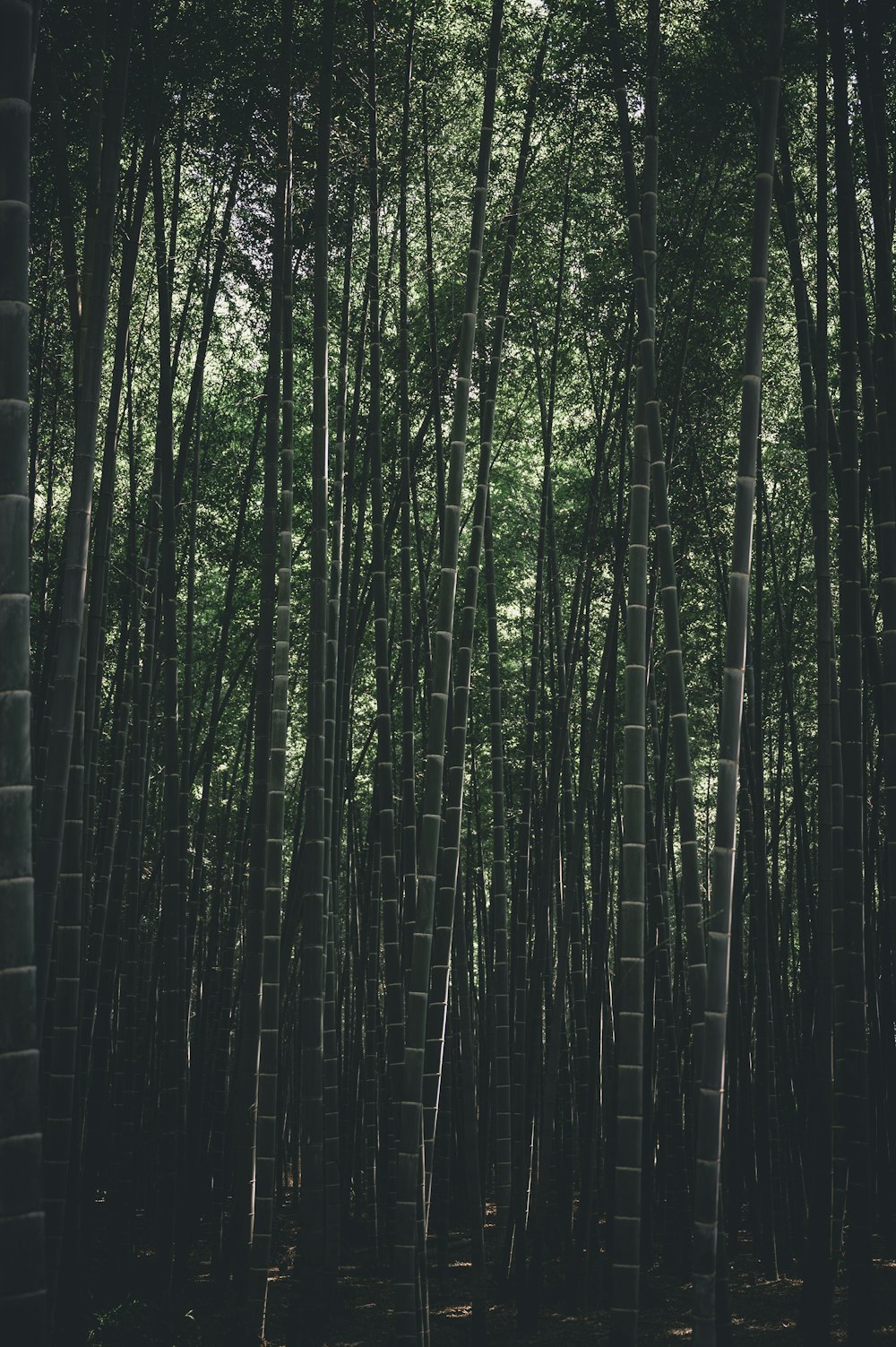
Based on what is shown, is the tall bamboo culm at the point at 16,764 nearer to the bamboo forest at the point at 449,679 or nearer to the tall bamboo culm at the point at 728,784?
the bamboo forest at the point at 449,679

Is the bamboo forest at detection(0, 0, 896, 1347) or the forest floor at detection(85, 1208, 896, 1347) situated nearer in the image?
the bamboo forest at detection(0, 0, 896, 1347)

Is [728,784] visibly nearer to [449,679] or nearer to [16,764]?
[449,679]

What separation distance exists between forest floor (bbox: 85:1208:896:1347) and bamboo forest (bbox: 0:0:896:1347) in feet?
0.09

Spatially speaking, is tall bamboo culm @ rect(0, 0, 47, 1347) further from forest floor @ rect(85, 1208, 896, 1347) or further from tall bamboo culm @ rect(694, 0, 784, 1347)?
forest floor @ rect(85, 1208, 896, 1347)

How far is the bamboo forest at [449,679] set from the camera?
273 cm

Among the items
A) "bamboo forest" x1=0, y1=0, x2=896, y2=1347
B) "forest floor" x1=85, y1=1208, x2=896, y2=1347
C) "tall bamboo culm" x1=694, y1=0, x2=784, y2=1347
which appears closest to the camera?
"tall bamboo culm" x1=694, y1=0, x2=784, y2=1347

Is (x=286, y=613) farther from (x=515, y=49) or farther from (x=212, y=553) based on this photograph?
(x=212, y=553)

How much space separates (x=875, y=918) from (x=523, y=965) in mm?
1902

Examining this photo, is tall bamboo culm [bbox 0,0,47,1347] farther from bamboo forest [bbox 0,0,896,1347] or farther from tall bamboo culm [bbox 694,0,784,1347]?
tall bamboo culm [bbox 694,0,784,1347]

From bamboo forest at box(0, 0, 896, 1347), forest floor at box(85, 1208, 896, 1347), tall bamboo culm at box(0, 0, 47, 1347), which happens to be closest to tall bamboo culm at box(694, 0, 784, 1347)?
bamboo forest at box(0, 0, 896, 1347)

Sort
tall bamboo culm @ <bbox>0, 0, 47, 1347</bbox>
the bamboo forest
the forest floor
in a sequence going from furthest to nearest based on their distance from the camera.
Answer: the forest floor < the bamboo forest < tall bamboo culm @ <bbox>0, 0, 47, 1347</bbox>

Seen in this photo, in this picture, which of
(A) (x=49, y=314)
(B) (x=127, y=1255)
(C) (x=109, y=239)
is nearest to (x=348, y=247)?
(C) (x=109, y=239)

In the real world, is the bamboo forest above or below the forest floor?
above

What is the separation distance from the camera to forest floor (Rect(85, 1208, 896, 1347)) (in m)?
3.98
